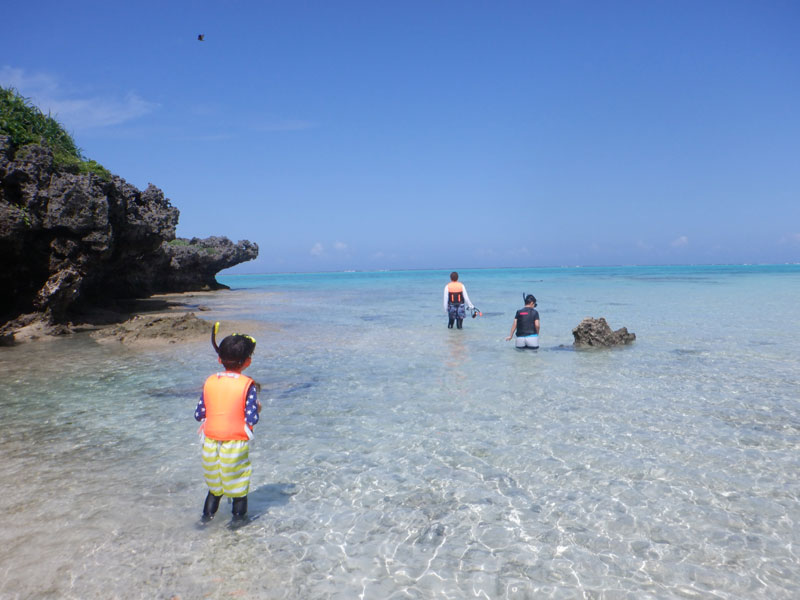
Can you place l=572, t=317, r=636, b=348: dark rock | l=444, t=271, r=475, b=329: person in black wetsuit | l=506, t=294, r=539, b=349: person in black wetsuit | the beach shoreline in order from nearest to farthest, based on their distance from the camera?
1. l=506, t=294, r=539, b=349: person in black wetsuit
2. l=572, t=317, r=636, b=348: dark rock
3. the beach shoreline
4. l=444, t=271, r=475, b=329: person in black wetsuit

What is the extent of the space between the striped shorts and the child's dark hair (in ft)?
2.17

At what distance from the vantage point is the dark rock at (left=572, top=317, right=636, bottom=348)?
13742 millimetres

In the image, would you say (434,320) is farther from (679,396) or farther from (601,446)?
(601,446)

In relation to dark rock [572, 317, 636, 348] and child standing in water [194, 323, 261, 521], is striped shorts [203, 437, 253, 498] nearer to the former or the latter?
child standing in water [194, 323, 261, 521]

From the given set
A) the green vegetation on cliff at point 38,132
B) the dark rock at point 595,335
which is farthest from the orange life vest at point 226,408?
the green vegetation on cliff at point 38,132

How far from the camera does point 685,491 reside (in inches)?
202

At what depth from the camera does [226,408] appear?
14.1 feet

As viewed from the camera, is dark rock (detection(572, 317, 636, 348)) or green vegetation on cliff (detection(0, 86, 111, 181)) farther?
green vegetation on cliff (detection(0, 86, 111, 181))

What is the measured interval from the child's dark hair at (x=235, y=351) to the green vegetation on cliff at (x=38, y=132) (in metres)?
18.1

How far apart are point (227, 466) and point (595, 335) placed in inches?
458

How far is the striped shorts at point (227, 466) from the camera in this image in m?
4.30

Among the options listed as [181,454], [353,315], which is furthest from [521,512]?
[353,315]

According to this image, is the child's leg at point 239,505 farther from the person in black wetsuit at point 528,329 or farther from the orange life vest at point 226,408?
the person in black wetsuit at point 528,329

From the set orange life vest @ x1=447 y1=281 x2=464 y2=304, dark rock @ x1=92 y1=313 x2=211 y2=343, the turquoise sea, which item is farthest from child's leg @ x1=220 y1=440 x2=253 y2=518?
orange life vest @ x1=447 y1=281 x2=464 y2=304
